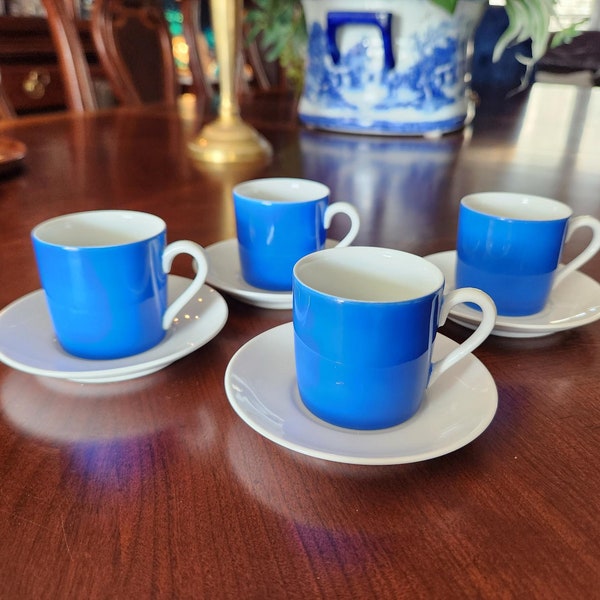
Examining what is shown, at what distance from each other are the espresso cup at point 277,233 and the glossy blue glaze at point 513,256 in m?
0.11

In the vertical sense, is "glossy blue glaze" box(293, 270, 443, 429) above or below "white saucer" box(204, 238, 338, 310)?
above

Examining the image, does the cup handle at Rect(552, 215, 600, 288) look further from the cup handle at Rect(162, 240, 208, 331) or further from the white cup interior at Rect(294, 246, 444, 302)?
the cup handle at Rect(162, 240, 208, 331)

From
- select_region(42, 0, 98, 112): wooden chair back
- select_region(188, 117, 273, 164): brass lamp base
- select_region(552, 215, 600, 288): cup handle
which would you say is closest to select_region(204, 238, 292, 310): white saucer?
select_region(552, 215, 600, 288): cup handle

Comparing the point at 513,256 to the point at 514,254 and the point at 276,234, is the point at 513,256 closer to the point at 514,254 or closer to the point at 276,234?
the point at 514,254

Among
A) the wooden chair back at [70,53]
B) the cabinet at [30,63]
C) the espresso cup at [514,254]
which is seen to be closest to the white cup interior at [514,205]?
the espresso cup at [514,254]

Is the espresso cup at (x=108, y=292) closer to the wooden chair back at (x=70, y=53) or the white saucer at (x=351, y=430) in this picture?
the white saucer at (x=351, y=430)

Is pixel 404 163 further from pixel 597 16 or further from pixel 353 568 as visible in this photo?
pixel 597 16

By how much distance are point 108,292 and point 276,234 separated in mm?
165

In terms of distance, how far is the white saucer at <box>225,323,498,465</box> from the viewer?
31 centimetres

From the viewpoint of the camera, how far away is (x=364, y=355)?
333 mm

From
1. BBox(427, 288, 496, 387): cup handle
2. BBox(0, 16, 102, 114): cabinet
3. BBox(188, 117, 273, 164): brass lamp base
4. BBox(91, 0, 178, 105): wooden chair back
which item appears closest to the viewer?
BBox(427, 288, 496, 387): cup handle

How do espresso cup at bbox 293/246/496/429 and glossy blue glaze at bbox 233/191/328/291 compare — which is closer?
espresso cup at bbox 293/246/496/429

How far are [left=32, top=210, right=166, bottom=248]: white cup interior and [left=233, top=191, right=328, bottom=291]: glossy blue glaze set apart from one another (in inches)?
3.3

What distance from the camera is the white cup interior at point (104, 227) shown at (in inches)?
18.6
